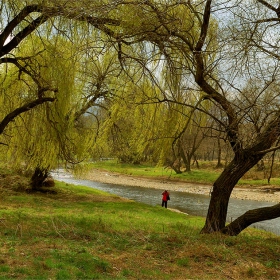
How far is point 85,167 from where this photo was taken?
1576cm

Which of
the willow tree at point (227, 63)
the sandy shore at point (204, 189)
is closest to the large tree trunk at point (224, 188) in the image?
the willow tree at point (227, 63)

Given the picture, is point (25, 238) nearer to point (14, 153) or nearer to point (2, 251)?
point (2, 251)

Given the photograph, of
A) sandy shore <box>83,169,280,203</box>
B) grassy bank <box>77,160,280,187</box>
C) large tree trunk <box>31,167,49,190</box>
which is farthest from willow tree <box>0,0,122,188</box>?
grassy bank <box>77,160,280,187</box>

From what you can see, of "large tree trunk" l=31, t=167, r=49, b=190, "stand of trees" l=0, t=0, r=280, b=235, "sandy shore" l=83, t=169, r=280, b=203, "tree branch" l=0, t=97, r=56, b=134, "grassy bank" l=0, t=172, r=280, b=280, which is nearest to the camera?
"grassy bank" l=0, t=172, r=280, b=280

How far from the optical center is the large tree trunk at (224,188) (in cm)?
695

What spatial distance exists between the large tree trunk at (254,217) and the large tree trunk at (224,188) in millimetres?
249

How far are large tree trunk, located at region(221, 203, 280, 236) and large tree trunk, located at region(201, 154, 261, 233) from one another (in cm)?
25

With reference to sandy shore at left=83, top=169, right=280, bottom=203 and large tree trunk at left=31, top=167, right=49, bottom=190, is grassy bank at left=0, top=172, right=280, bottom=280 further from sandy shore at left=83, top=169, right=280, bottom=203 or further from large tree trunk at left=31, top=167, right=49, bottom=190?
sandy shore at left=83, top=169, right=280, bottom=203

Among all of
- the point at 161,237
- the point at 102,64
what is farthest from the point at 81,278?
the point at 102,64

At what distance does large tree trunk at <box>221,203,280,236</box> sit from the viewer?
21.9 ft

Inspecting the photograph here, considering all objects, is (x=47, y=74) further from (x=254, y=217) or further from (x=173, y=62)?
(x=254, y=217)

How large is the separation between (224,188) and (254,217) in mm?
797

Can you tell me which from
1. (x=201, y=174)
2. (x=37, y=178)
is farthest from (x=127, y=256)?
(x=201, y=174)

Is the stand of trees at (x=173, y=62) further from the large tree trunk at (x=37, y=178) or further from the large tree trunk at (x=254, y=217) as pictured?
the large tree trunk at (x=37, y=178)
